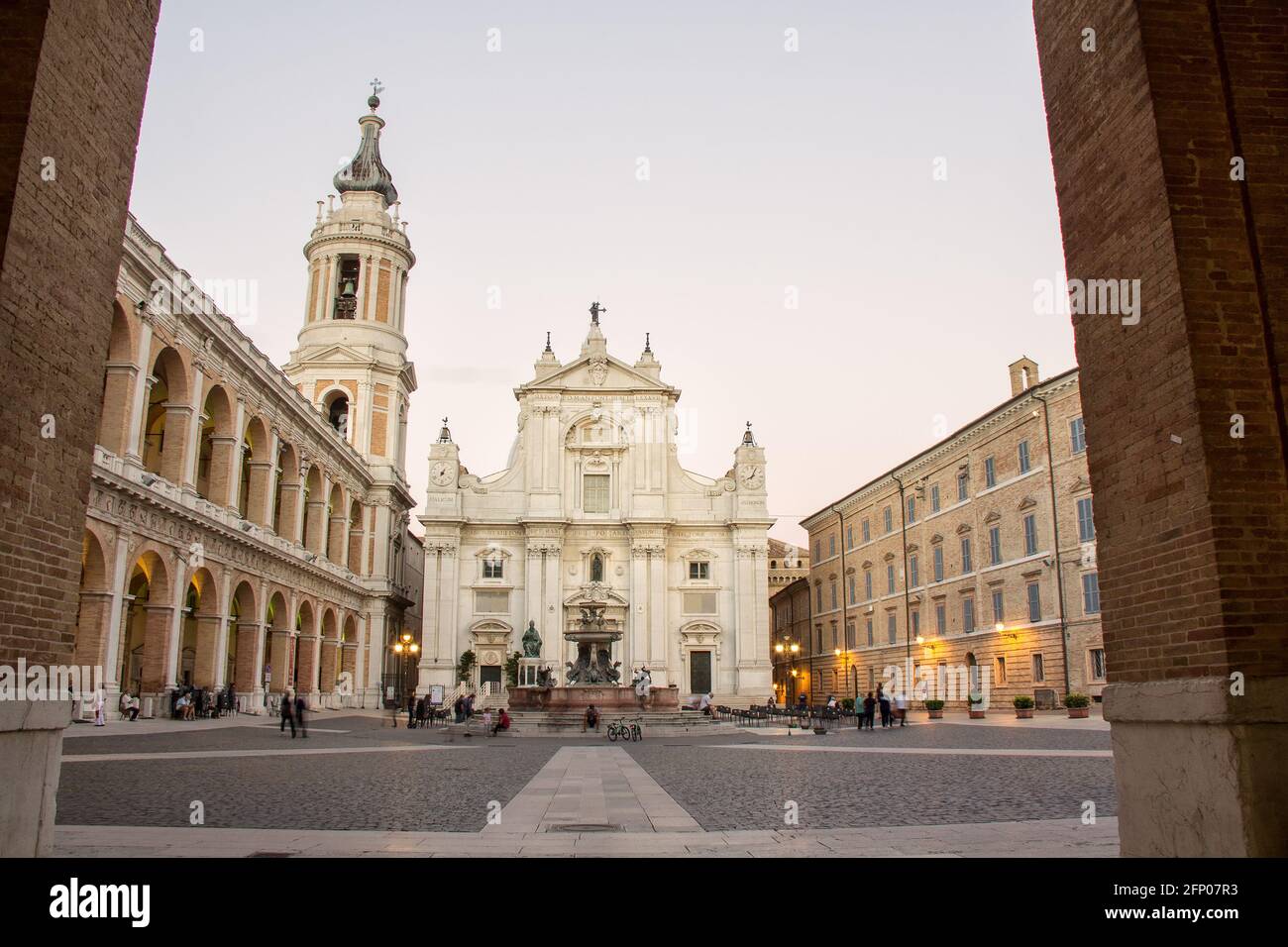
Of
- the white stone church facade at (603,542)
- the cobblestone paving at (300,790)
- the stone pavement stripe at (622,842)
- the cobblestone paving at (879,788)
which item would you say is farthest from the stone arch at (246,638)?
the stone pavement stripe at (622,842)

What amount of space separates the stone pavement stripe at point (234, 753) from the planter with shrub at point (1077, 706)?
20.7 m

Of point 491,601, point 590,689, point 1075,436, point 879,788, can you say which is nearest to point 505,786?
point 879,788

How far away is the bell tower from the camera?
59.9m

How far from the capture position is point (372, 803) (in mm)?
11602

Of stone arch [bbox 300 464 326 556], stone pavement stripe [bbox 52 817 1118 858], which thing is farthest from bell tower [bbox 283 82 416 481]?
stone pavement stripe [bbox 52 817 1118 858]

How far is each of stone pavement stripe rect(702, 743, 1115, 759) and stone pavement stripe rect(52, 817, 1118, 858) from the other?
10502 millimetres

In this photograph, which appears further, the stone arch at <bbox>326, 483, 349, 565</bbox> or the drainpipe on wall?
the stone arch at <bbox>326, 483, 349, 565</bbox>

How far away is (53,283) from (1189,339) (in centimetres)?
739

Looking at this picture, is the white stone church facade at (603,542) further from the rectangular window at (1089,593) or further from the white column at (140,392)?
the white column at (140,392)

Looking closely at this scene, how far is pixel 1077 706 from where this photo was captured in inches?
1275

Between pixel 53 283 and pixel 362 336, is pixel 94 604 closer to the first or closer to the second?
pixel 53 283

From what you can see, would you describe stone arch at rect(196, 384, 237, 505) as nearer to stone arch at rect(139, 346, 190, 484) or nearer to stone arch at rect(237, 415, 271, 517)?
stone arch at rect(139, 346, 190, 484)

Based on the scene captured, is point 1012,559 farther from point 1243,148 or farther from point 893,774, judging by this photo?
point 1243,148
